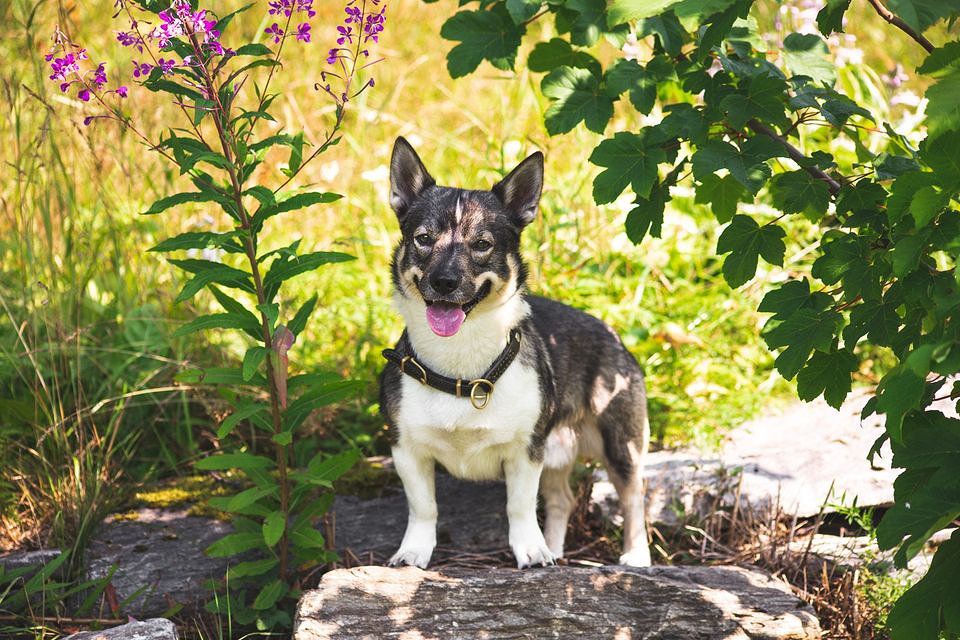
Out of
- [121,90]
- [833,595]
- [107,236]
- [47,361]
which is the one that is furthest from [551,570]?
[107,236]

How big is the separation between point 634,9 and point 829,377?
51.2 inches

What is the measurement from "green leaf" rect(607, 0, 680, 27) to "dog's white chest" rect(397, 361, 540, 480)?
1.62 m

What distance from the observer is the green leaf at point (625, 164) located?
118 inches

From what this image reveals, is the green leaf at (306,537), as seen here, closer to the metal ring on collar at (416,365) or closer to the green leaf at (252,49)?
the metal ring on collar at (416,365)

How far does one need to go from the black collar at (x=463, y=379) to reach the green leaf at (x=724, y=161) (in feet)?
3.39

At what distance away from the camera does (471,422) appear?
359 centimetres

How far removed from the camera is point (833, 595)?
3693 millimetres

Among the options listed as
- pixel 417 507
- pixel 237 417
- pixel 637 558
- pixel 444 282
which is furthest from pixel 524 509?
pixel 237 417

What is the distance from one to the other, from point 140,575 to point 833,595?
8.35ft

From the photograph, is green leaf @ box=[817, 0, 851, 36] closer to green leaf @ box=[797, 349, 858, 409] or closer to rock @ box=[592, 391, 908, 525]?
green leaf @ box=[797, 349, 858, 409]

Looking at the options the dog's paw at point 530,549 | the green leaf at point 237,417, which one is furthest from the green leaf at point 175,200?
the dog's paw at point 530,549

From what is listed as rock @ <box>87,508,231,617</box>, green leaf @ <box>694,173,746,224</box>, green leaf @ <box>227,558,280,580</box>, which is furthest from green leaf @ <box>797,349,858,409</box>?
rock @ <box>87,508,231,617</box>

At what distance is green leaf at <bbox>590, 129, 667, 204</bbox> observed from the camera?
9.85 ft

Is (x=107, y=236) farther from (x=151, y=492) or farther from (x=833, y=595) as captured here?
(x=833, y=595)
